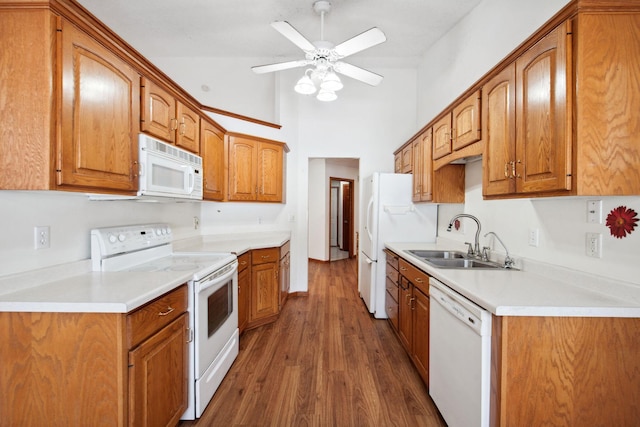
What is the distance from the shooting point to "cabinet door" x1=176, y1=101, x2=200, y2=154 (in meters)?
2.15

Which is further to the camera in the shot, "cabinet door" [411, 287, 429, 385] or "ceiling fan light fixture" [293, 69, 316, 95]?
"ceiling fan light fixture" [293, 69, 316, 95]

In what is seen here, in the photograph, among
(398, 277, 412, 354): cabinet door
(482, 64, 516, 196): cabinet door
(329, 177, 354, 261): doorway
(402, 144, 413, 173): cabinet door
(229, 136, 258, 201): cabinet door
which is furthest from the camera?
(329, 177, 354, 261): doorway

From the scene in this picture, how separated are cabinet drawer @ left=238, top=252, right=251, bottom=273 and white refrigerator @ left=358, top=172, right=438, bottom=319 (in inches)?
55.3

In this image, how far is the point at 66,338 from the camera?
3.82ft

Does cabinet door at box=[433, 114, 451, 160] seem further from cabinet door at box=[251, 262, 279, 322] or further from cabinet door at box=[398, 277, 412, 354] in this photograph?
cabinet door at box=[251, 262, 279, 322]

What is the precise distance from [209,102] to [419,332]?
381 cm

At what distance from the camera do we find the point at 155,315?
53.7 inches

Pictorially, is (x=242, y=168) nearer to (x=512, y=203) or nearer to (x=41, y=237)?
(x=41, y=237)

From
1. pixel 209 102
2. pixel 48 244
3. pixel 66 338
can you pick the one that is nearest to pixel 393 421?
pixel 66 338

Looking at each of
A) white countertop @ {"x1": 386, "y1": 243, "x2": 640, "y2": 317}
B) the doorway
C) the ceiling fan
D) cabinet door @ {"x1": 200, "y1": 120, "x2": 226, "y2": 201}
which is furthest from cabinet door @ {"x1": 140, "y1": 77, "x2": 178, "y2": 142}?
the doorway

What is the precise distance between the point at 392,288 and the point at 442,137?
5.08ft

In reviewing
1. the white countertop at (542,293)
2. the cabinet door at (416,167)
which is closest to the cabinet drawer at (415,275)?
the white countertop at (542,293)

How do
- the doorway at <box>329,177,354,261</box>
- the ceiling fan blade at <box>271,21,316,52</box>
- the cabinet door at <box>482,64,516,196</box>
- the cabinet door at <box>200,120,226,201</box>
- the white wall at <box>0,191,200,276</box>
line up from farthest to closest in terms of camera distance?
the doorway at <box>329,177,354,261</box>, the cabinet door at <box>200,120,226,201</box>, the ceiling fan blade at <box>271,21,316,52</box>, the cabinet door at <box>482,64,516,196</box>, the white wall at <box>0,191,200,276</box>

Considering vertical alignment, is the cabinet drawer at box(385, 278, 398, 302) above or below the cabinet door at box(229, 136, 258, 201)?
below
